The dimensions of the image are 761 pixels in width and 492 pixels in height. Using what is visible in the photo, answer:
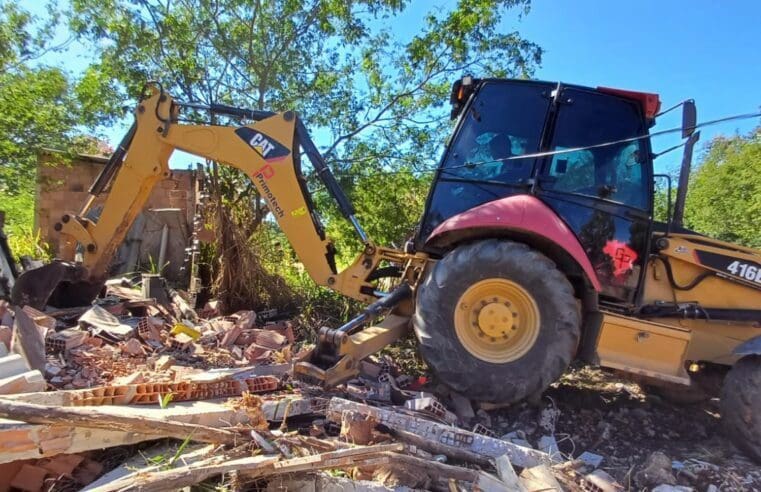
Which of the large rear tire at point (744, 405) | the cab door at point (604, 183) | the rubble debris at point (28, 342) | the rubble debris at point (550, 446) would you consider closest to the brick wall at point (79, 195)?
the rubble debris at point (28, 342)

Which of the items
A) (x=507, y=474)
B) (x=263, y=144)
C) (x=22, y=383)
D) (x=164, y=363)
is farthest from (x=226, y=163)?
(x=507, y=474)

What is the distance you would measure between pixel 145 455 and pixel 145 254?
6.11m

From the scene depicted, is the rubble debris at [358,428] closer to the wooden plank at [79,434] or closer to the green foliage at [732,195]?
the wooden plank at [79,434]

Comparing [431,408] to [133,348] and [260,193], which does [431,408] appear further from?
[133,348]

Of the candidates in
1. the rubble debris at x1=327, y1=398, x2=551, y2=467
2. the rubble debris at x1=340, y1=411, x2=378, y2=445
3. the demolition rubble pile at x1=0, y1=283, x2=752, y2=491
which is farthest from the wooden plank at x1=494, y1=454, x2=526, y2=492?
the rubble debris at x1=340, y1=411, x2=378, y2=445

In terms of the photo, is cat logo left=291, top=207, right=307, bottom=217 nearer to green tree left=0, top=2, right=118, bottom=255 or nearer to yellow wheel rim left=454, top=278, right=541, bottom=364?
yellow wheel rim left=454, top=278, right=541, bottom=364

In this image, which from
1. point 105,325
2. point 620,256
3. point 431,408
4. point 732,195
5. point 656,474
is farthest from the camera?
point 732,195

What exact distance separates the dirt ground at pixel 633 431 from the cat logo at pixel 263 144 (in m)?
2.66

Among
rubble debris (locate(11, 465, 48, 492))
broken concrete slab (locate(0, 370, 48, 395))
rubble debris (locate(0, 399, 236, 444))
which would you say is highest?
rubble debris (locate(0, 399, 236, 444))

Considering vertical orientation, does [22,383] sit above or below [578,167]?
below

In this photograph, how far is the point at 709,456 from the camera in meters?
3.52

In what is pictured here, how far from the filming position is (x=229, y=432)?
277 cm

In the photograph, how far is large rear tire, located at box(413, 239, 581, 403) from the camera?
351cm

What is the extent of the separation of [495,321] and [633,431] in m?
1.46
